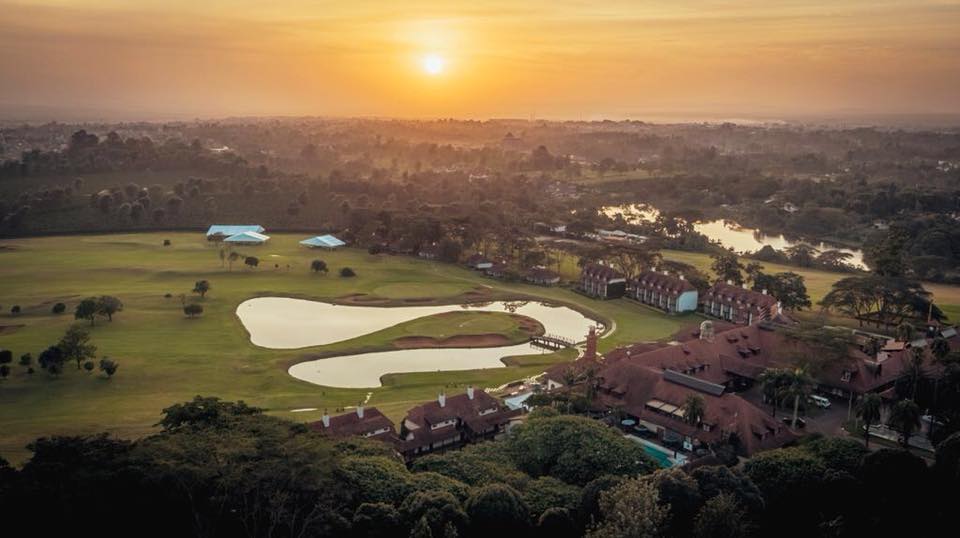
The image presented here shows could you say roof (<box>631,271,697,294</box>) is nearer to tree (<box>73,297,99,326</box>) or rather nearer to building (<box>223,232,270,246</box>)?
tree (<box>73,297,99,326</box>)

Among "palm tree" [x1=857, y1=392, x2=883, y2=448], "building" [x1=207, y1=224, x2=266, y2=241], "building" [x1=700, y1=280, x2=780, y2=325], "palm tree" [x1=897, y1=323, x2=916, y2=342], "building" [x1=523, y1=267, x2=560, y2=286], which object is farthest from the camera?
"building" [x1=207, y1=224, x2=266, y2=241]

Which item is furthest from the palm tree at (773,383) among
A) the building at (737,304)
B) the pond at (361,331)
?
the pond at (361,331)

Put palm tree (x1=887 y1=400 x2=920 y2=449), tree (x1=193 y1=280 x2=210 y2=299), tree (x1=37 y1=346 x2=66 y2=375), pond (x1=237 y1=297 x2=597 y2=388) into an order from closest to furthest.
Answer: palm tree (x1=887 y1=400 x2=920 y2=449) < tree (x1=37 y1=346 x2=66 y2=375) < pond (x1=237 y1=297 x2=597 y2=388) < tree (x1=193 y1=280 x2=210 y2=299)

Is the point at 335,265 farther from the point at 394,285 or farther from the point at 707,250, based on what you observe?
the point at 707,250

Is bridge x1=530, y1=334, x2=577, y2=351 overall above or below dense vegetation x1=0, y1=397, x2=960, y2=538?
below

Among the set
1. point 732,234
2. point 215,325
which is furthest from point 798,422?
point 732,234

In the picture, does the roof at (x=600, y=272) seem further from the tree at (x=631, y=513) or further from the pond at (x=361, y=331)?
the tree at (x=631, y=513)

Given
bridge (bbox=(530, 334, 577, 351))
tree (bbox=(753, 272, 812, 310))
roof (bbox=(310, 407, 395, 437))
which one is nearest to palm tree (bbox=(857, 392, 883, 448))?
roof (bbox=(310, 407, 395, 437))

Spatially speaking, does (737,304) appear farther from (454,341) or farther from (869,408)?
(869,408)
